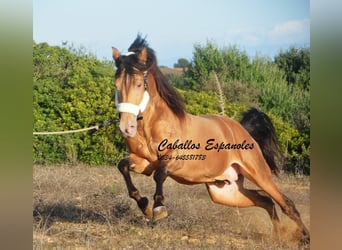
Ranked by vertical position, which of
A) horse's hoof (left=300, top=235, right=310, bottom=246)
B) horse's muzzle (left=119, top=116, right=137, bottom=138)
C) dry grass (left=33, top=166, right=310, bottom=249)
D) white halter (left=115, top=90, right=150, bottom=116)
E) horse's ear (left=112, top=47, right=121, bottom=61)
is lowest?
horse's hoof (left=300, top=235, right=310, bottom=246)

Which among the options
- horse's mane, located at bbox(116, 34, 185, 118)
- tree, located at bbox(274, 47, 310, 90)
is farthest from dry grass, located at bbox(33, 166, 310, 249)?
tree, located at bbox(274, 47, 310, 90)

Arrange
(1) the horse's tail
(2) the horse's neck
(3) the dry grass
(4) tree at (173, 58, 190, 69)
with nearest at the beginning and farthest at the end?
(3) the dry grass
(2) the horse's neck
(4) tree at (173, 58, 190, 69)
(1) the horse's tail

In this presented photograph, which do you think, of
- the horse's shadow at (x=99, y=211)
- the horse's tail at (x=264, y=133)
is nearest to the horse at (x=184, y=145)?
the horse's tail at (x=264, y=133)

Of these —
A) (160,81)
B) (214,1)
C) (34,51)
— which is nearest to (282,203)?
(160,81)

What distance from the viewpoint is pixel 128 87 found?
4.38 m

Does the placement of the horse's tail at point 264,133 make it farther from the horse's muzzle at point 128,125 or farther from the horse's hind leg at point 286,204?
the horse's muzzle at point 128,125

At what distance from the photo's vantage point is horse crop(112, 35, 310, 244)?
173 inches

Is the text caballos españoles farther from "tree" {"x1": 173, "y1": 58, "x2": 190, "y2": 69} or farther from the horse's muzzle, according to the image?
"tree" {"x1": 173, "y1": 58, "x2": 190, "y2": 69}

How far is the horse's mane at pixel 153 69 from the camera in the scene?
4375 millimetres

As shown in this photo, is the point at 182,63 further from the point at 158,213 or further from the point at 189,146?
the point at 158,213

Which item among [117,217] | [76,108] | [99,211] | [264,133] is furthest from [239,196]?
[76,108]

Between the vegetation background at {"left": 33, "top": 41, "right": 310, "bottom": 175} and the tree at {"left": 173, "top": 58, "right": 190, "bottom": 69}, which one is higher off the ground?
the tree at {"left": 173, "top": 58, "right": 190, "bottom": 69}

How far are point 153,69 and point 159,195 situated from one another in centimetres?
95

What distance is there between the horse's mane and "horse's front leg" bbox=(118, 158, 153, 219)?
0.55m
